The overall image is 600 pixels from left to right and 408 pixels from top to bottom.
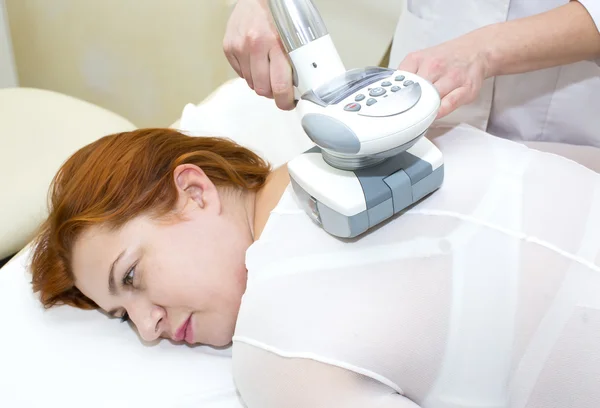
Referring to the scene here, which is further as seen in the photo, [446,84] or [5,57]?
[5,57]

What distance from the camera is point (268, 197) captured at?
995mm

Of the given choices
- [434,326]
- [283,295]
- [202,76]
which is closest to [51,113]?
[202,76]

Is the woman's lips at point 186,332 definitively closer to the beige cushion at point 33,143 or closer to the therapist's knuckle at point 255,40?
the therapist's knuckle at point 255,40

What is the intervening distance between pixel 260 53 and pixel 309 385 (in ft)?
1.44

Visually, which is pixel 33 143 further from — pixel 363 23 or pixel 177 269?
pixel 363 23

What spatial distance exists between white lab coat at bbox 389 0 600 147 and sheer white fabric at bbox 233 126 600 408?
29 centimetres

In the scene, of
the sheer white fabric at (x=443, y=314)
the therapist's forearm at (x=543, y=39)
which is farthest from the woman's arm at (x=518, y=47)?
the sheer white fabric at (x=443, y=314)

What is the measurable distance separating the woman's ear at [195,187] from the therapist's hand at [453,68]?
0.35 metres

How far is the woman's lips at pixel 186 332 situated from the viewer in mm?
927

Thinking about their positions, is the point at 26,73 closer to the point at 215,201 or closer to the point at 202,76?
the point at 202,76

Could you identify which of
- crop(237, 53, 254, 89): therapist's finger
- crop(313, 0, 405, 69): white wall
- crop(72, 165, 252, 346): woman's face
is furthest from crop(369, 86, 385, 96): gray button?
crop(313, 0, 405, 69): white wall

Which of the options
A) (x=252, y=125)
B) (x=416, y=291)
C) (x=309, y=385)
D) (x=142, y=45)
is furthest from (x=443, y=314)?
(x=142, y=45)

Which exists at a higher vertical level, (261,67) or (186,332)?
(261,67)

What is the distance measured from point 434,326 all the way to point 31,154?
103 cm
